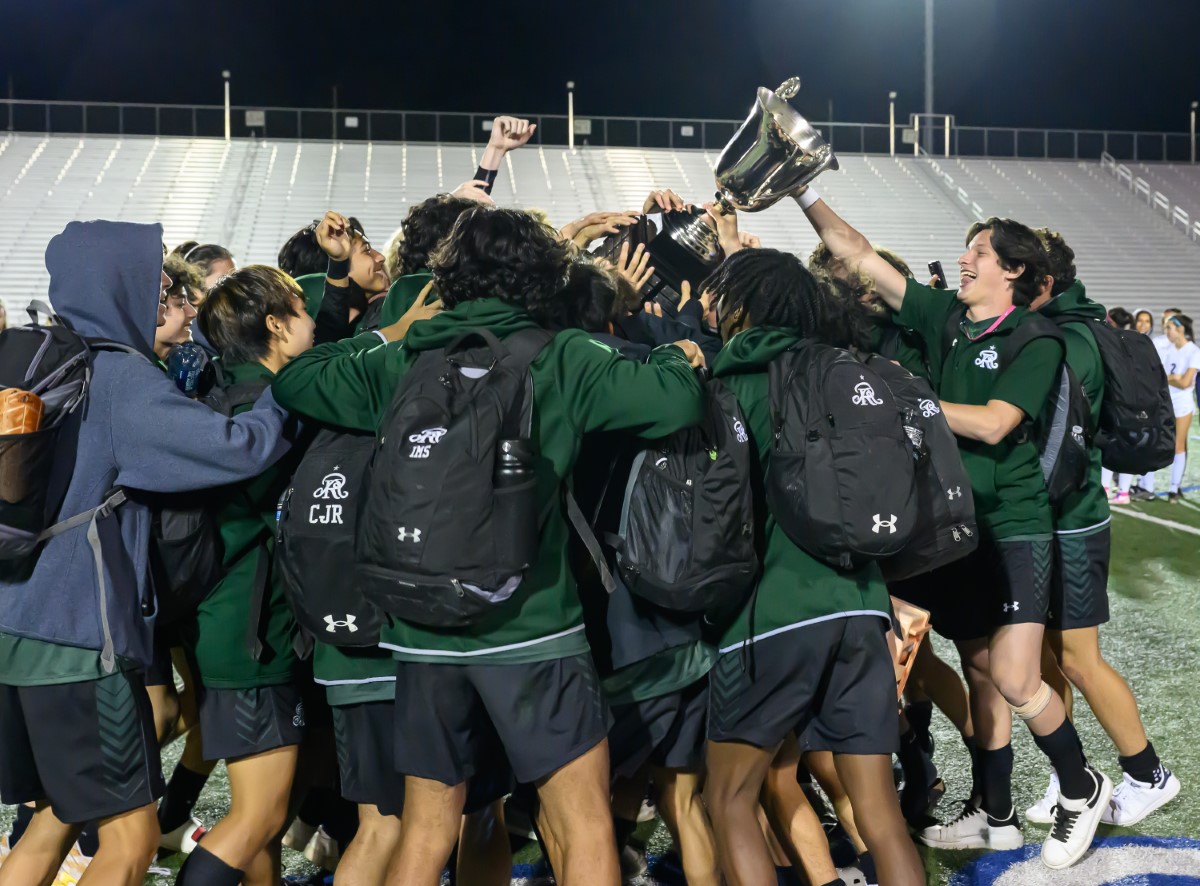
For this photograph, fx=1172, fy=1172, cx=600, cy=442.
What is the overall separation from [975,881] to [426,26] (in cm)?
3993

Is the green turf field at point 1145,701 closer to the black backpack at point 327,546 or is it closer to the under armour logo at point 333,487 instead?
the black backpack at point 327,546

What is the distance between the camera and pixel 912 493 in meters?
2.66

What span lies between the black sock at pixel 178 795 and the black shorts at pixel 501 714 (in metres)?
1.40

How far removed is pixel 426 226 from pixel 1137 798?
2.92 m

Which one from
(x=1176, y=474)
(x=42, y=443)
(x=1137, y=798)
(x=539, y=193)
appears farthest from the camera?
(x=539, y=193)

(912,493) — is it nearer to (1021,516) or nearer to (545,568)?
(545,568)

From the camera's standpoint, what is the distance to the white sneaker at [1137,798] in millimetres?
3828

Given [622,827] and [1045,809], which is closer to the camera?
[622,827]

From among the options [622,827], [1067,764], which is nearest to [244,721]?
[622,827]

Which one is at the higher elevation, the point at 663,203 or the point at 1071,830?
the point at 663,203

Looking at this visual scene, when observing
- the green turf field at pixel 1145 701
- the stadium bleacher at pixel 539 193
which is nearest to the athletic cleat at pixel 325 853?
the green turf field at pixel 1145 701

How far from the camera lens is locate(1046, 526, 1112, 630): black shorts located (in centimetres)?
387

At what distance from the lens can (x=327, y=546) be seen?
8.62 ft

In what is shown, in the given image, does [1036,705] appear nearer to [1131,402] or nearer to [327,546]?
[1131,402]
